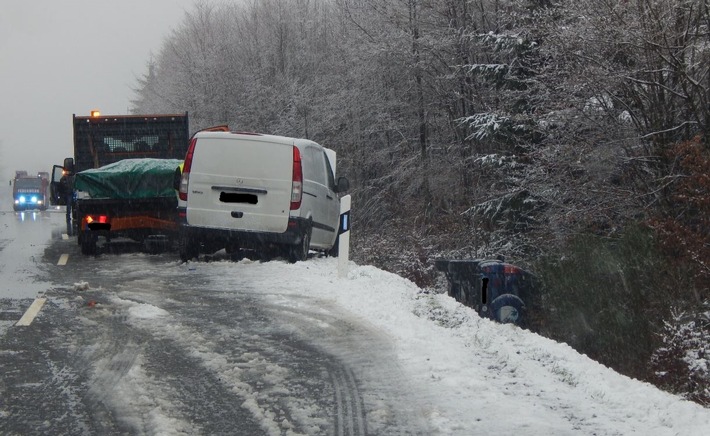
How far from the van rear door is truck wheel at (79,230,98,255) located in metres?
3.48

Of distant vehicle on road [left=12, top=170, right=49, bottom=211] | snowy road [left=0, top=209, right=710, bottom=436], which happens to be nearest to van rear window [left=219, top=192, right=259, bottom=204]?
snowy road [left=0, top=209, right=710, bottom=436]

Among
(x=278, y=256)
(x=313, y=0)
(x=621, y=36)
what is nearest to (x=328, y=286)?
(x=278, y=256)

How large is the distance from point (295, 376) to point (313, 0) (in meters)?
43.8

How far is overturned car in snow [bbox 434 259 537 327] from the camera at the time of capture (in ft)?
30.2

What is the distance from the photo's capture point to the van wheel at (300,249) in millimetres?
13539

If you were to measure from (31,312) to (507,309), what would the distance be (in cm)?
515

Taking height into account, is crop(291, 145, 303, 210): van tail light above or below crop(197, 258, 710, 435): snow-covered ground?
above

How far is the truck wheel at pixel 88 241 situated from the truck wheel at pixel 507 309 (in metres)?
9.18

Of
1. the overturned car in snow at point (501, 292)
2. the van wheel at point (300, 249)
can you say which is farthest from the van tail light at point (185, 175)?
the overturned car in snow at point (501, 292)

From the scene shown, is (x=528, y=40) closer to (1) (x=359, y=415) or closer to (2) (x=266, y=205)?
(2) (x=266, y=205)

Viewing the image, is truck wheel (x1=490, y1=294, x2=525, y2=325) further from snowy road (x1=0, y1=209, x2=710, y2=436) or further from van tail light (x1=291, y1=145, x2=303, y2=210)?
van tail light (x1=291, y1=145, x2=303, y2=210)

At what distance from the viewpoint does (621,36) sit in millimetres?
13359

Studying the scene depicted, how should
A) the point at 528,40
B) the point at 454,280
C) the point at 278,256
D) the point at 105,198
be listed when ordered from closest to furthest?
the point at 454,280 → the point at 278,256 → the point at 105,198 → the point at 528,40

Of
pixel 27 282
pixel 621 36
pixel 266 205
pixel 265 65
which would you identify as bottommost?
pixel 27 282
